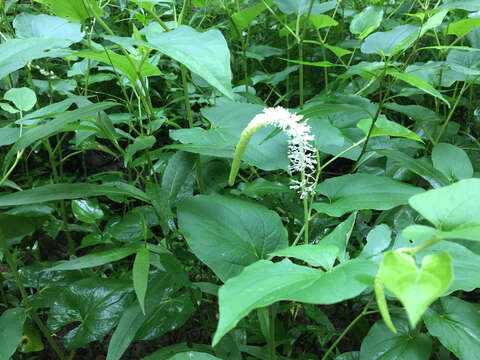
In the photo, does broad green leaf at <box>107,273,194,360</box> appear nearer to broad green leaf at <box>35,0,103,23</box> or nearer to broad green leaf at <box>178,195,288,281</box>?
broad green leaf at <box>178,195,288,281</box>

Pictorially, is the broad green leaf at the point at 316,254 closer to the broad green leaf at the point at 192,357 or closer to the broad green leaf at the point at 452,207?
the broad green leaf at the point at 452,207

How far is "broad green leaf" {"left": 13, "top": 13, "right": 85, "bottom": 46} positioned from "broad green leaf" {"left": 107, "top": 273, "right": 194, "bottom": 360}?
0.45 meters

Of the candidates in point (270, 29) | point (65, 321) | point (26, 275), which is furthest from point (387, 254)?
point (270, 29)

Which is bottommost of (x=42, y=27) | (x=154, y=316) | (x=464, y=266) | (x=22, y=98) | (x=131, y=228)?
(x=154, y=316)

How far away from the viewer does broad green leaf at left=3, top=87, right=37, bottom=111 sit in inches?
26.5

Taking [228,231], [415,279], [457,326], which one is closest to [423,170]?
[457,326]

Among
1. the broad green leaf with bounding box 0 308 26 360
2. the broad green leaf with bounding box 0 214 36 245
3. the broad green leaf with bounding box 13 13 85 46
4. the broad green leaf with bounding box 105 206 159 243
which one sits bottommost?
the broad green leaf with bounding box 0 308 26 360

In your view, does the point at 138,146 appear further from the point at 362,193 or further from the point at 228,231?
the point at 362,193

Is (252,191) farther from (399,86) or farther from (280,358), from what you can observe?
(399,86)

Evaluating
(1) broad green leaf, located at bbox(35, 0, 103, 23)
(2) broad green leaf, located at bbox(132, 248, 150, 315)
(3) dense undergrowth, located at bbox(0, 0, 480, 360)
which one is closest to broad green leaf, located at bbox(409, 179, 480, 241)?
(3) dense undergrowth, located at bbox(0, 0, 480, 360)

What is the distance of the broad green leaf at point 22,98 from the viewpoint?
0.67m

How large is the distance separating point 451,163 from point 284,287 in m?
0.52

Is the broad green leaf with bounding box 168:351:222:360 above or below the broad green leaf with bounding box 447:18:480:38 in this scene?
below

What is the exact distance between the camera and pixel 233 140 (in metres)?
0.58
